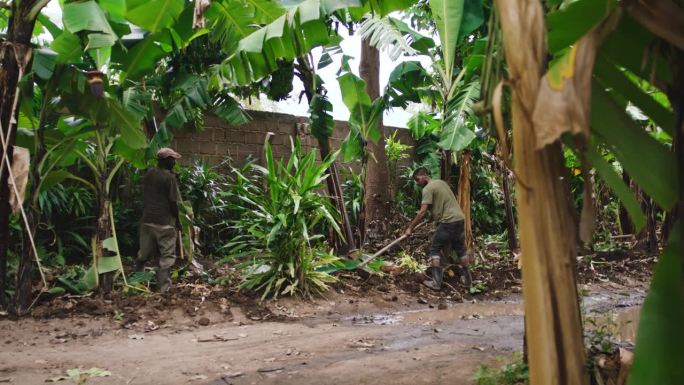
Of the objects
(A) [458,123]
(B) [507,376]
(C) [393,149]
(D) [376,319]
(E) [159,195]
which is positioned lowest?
(D) [376,319]

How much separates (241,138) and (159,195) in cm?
289

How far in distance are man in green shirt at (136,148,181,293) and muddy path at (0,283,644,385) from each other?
886 millimetres

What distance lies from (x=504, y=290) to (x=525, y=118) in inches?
272

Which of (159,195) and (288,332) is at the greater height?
(159,195)

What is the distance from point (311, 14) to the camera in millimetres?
4770

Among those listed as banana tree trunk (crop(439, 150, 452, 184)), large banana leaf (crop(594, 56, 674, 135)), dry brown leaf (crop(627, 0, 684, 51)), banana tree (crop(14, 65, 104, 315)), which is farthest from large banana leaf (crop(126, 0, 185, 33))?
dry brown leaf (crop(627, 0, 684, 51))

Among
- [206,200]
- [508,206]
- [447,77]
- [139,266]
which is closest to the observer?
[139,266]

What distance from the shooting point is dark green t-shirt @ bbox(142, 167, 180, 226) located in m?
6.14

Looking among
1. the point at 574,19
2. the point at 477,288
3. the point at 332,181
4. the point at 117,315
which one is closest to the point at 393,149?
the point at 332,181

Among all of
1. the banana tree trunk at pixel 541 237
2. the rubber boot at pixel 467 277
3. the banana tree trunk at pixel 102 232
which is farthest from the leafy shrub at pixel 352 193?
the banana tree trunk at pixel 541 237

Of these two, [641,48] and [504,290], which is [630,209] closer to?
[641,48]

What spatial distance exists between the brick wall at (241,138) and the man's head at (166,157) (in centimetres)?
203

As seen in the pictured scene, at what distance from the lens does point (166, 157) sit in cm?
617

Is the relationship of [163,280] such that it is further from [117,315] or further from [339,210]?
[339,210]
